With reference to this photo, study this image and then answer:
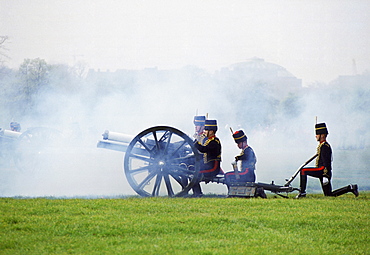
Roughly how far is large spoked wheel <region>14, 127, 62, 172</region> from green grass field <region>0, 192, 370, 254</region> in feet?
19.0

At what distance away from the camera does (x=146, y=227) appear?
6.26 metres

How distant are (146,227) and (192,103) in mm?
11033

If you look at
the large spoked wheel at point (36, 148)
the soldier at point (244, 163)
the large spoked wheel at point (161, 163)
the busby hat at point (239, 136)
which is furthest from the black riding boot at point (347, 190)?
the large spoked wheel at point (36, 148)

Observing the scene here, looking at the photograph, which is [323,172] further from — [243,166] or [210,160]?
[210,160]

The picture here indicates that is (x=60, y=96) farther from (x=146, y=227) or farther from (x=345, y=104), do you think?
(x=146, y=227)

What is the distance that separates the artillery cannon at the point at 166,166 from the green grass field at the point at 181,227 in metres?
0.94

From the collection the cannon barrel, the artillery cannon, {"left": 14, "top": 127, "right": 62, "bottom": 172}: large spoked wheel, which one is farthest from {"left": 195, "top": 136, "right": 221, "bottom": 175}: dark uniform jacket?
{"left": 14, "top": 127, "right": 62, "bottom": 172}: large spoked wheel

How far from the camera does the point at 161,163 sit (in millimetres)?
9164

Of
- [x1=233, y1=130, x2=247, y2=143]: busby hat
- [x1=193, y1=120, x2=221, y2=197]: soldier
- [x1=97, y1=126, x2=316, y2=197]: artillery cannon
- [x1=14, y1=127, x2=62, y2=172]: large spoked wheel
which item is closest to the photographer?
[x1=97, y1=126, x2=316, y2=197]: artillery cannon

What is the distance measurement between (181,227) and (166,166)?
2921 mm

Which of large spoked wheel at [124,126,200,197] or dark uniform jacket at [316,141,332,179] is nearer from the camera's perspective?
large spoked wheel at [124,126,200,197]

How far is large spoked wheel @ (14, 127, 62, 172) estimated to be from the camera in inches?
547

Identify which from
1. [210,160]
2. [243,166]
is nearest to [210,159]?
[210,160]

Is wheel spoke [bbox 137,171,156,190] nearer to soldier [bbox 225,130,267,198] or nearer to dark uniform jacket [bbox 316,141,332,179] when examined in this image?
soldier [bbox 225,130,267,198]
